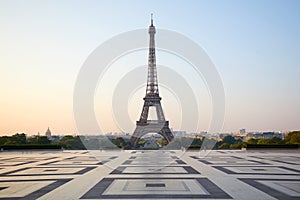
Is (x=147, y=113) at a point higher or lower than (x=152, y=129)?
higher

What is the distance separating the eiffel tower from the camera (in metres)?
42.4

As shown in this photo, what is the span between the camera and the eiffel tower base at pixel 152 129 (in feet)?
137

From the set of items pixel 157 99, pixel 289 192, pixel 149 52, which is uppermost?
pixel 149 52

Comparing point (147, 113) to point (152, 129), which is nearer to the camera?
point (152, 129)

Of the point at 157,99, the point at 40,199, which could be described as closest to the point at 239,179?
the point at 40,199

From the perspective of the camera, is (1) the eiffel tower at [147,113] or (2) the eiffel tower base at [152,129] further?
(1) the eiffel tower at [147,113]

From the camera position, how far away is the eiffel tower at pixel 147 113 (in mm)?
42375

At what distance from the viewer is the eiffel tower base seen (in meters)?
41.8

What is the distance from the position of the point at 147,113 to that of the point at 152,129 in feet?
9.78

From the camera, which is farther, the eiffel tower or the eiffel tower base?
the eiffel tower

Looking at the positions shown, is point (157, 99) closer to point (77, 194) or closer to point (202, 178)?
point (202, 178)

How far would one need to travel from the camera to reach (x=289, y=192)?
32.6 ft

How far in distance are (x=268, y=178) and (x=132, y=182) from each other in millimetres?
5393

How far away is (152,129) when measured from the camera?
42.9 m
